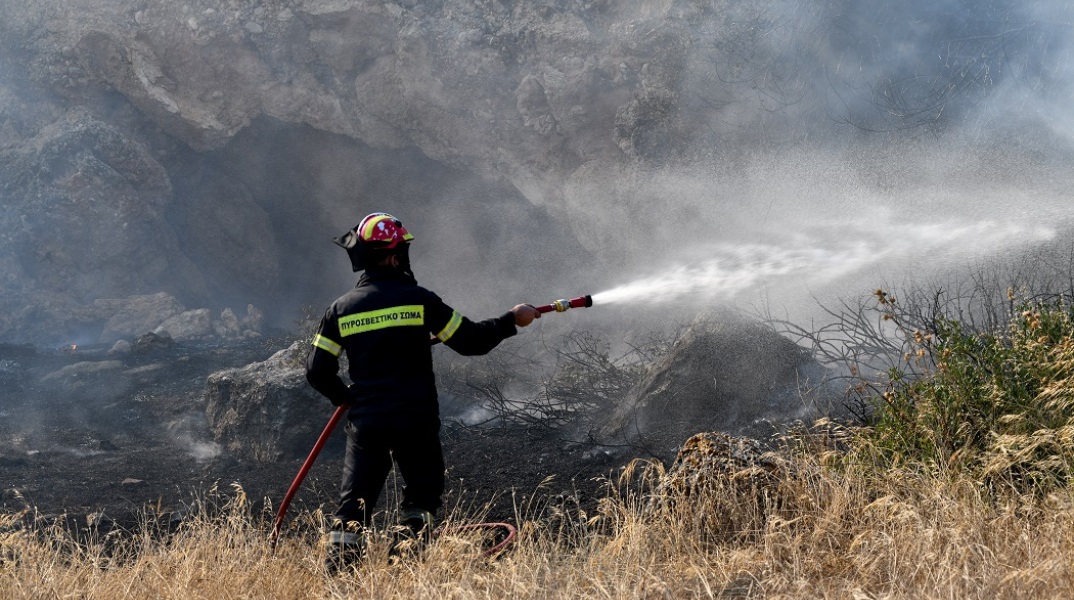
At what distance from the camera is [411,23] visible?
11.4 meters

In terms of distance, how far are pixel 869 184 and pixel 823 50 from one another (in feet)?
5.17

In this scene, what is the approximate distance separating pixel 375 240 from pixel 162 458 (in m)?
4.27

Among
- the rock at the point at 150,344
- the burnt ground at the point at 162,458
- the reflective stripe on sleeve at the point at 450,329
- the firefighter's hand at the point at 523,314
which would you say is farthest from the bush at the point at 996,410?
the rock at the point at 150,344

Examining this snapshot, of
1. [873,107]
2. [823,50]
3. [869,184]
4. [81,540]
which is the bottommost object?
[81,540]

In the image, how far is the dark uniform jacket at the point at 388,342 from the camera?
391 cm

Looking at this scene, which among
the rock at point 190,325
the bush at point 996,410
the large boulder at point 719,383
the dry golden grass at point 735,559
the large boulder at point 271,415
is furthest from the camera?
the rock at point 190,325

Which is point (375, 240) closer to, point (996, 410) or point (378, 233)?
point (378, 233)

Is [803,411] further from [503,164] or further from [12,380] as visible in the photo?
[12,380]

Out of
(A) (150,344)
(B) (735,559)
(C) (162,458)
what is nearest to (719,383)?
(B) (735,559)

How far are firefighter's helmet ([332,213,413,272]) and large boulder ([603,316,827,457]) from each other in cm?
255

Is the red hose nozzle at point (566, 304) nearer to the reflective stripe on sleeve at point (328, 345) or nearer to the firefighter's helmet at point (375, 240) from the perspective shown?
the firefighter's helmet at point (375, 240)

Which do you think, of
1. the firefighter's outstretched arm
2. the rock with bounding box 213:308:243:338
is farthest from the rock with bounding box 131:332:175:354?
the firefighter's outstretched arm

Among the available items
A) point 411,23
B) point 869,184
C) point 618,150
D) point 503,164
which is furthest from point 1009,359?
point 411,23

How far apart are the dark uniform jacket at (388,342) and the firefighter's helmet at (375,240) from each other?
2.7 inches
